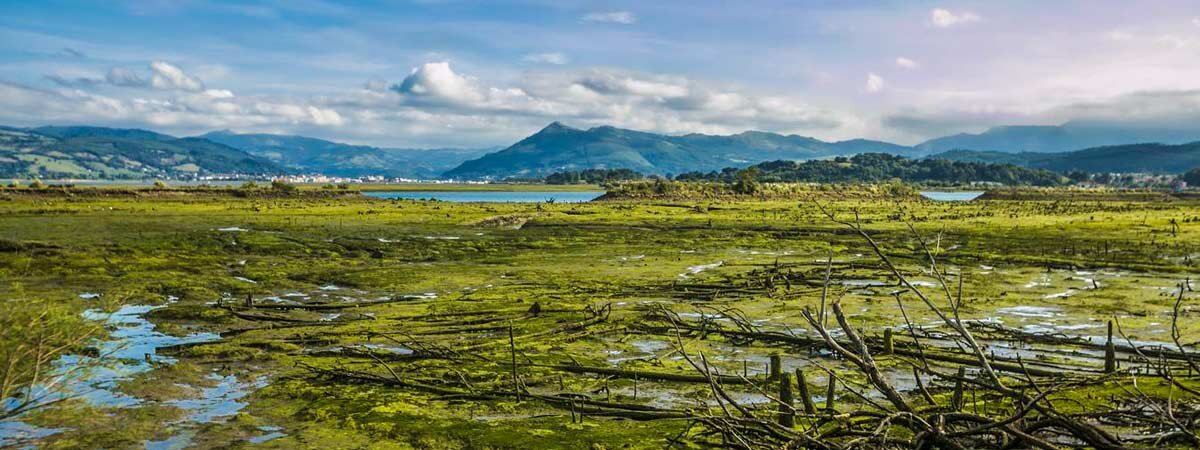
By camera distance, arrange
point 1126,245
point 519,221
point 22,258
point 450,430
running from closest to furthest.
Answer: point 450,430, point 22,258, point 1126,245, point 519,221

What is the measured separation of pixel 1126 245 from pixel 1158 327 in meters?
34.9

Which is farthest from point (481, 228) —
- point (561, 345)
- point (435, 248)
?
point (561, 345)

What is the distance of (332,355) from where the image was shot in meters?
22.8

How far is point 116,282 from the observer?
37594 mm

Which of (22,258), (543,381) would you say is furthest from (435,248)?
(543,381)

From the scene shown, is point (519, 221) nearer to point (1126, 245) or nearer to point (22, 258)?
point (22, 258)

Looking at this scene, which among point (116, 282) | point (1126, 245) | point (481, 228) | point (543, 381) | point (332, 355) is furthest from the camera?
point (481, 228)

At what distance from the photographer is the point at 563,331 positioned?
25844mm

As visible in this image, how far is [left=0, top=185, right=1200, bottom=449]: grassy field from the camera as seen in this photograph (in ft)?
49.4

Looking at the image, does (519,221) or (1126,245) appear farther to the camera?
(519,221)

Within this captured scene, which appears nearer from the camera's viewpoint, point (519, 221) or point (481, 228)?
point (481, 228)

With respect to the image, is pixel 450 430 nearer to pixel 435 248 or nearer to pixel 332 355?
pixel 332 355

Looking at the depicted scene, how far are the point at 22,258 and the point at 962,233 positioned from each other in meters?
70.2

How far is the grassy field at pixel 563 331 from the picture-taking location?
49.4ft
